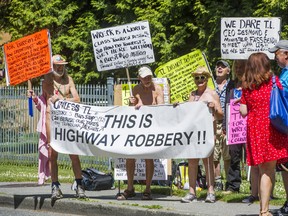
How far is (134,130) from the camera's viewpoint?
41.9 ft

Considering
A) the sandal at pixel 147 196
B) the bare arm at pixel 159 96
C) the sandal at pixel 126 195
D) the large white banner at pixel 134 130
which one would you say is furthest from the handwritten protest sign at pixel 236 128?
the sandal at pixel 126 195

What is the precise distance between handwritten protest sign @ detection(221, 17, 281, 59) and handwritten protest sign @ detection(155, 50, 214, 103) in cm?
141

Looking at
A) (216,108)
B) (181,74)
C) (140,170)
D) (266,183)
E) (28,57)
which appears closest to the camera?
(266,183)

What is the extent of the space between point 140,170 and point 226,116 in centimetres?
147

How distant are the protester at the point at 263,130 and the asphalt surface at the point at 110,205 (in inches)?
32.8

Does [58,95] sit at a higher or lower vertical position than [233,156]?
higher

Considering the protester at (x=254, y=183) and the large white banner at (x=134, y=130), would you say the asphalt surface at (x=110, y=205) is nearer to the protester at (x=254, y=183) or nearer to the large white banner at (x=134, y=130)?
the protester at (x=254, y=183)

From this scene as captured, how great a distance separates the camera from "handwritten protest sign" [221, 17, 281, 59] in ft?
44.4

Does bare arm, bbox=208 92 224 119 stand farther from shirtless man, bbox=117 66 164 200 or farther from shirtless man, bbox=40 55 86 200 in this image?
shirtless man, bbox=40 55 86 200

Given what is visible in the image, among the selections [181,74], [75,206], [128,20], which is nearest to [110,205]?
[75,206]

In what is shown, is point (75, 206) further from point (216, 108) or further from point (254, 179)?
point (254, 179)

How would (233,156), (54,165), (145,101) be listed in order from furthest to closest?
(233,156)
(145,101)
(54,165)

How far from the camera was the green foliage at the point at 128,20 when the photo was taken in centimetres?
2389

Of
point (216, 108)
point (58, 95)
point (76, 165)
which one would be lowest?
point (76, 165)
